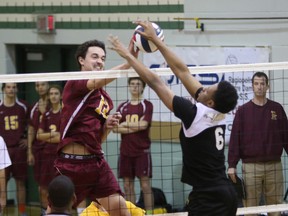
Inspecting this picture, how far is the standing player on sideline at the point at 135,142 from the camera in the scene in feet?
37.8

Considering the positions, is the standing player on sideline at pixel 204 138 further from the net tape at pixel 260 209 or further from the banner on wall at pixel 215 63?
the banner on wall at pixel 215 63

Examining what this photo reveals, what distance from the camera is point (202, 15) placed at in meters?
11.9

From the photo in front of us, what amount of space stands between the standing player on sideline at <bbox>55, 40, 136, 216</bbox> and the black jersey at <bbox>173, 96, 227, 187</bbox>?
1.22m

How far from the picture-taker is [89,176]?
26.9 ft

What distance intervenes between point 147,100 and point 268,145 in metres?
2.08

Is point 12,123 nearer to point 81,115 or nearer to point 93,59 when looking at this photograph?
point 93,59

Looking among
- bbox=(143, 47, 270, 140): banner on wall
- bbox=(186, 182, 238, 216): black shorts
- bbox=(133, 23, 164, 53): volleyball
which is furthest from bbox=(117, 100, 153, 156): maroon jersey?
bbox=(186, 182, 238, 216): black shorts

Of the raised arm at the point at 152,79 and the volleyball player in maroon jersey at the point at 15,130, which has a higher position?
the raised arm at the point at 152,79

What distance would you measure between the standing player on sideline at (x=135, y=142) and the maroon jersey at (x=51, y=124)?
0.83 meters

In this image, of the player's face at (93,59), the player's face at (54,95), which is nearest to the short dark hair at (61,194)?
the player's face at (93,59)

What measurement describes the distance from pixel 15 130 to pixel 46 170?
730 mm

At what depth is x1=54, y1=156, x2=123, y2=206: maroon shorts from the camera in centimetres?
817

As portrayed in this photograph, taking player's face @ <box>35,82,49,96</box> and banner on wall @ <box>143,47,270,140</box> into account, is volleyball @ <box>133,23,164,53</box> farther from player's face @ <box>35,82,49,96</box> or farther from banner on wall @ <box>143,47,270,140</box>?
player's face @ <box>35,82,49,96</box>

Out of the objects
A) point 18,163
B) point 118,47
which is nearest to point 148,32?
point 118,47
